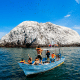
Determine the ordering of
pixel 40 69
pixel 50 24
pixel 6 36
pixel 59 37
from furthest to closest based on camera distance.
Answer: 1. pixel 50 24
2. pixel 59 37
3. pixel 6 36
4. pixel 40 69

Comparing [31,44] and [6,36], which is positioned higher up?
[6,36]

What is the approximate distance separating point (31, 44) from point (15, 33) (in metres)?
28.6

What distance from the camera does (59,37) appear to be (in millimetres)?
109562

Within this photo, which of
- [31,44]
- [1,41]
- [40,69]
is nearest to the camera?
[40,69]

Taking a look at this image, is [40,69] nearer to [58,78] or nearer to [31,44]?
[58,78]

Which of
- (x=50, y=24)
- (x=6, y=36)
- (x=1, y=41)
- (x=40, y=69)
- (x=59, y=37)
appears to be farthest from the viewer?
(x=50, y=24)

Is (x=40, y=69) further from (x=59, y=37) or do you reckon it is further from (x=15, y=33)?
(x=59, y=37)

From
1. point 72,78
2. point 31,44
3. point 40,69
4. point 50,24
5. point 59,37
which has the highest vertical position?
point 50,24

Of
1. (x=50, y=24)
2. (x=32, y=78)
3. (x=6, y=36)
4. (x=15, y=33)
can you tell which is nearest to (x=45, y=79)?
(x=32, y=78)

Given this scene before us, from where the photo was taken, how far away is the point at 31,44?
8325 cm

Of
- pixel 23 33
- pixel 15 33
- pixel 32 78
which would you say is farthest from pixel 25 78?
pixel 15 33

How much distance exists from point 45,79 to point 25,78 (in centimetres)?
251

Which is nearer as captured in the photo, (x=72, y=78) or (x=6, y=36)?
(x=72, y=78)

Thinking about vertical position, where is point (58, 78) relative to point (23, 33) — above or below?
below
